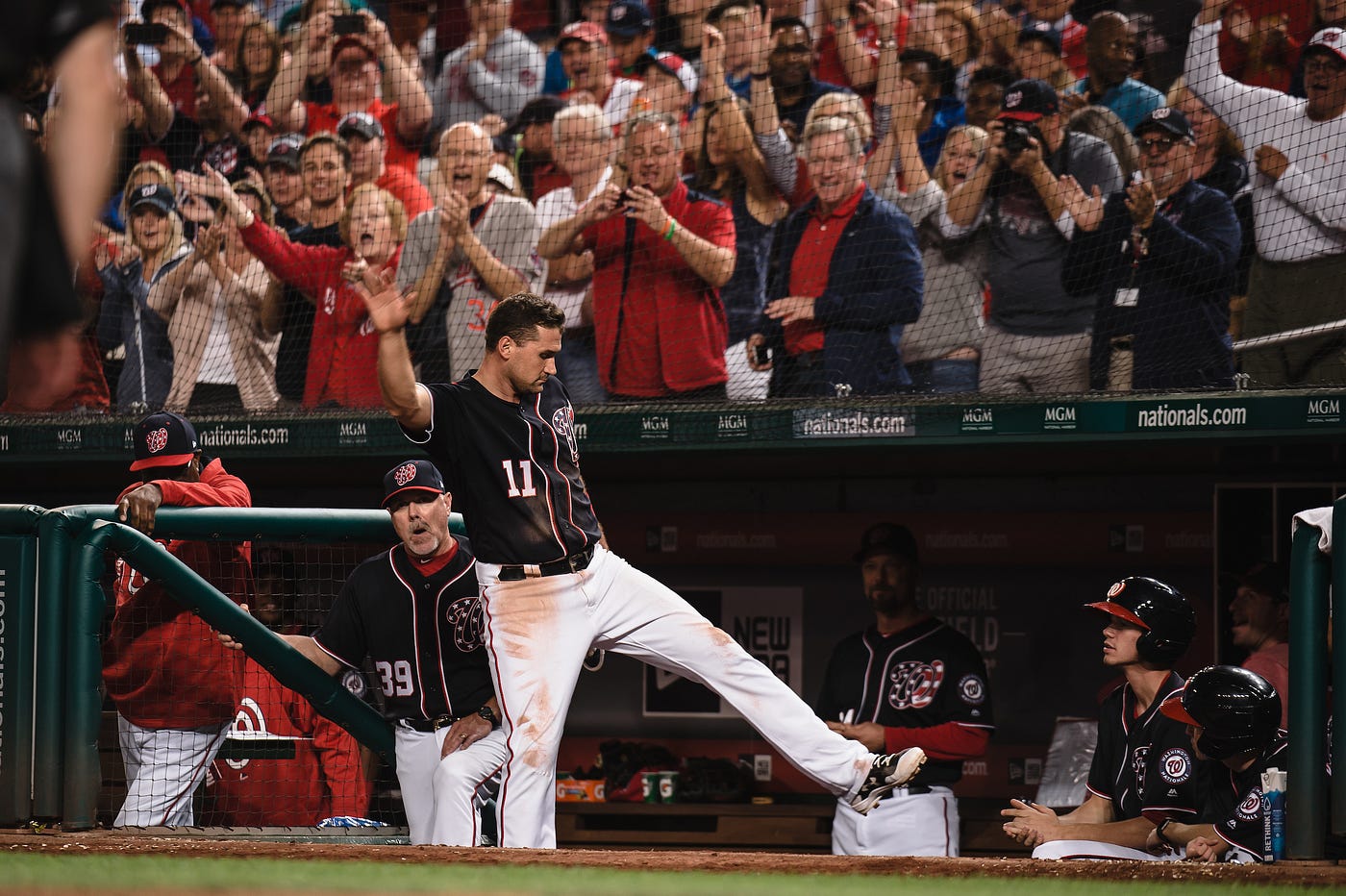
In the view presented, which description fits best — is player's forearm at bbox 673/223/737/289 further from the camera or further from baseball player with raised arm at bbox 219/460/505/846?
baseball player with raised arm at bbox 219/460/505/846

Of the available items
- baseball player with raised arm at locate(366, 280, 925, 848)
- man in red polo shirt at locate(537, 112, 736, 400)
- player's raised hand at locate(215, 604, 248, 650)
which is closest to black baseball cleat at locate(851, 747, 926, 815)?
baseball player with raised arm at locate(366, 280, 925, 848)

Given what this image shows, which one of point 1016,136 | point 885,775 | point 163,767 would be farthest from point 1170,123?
point 163,767

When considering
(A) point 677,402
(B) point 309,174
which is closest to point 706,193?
(A) point 677,402

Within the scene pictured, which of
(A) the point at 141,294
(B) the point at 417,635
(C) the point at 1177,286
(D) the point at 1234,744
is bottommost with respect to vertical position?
(D) the point at 1234,744

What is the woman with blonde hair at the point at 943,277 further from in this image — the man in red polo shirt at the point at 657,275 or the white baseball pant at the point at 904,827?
the white baseball pant at the point at 904,827

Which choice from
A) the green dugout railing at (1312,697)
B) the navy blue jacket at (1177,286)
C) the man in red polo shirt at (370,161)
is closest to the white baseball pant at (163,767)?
the green dugout railing at (1312,697)

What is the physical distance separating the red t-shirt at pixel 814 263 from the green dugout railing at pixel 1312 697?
2880 mm

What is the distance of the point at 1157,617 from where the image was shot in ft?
13.9

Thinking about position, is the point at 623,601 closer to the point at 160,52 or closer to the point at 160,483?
the point at 160,483

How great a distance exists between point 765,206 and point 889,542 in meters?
1.72

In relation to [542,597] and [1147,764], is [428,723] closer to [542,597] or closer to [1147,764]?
[542,597]

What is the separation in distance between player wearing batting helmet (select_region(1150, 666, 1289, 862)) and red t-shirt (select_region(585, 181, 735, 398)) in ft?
9.81

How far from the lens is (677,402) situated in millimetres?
6328

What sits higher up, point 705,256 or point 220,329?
point 705,256
